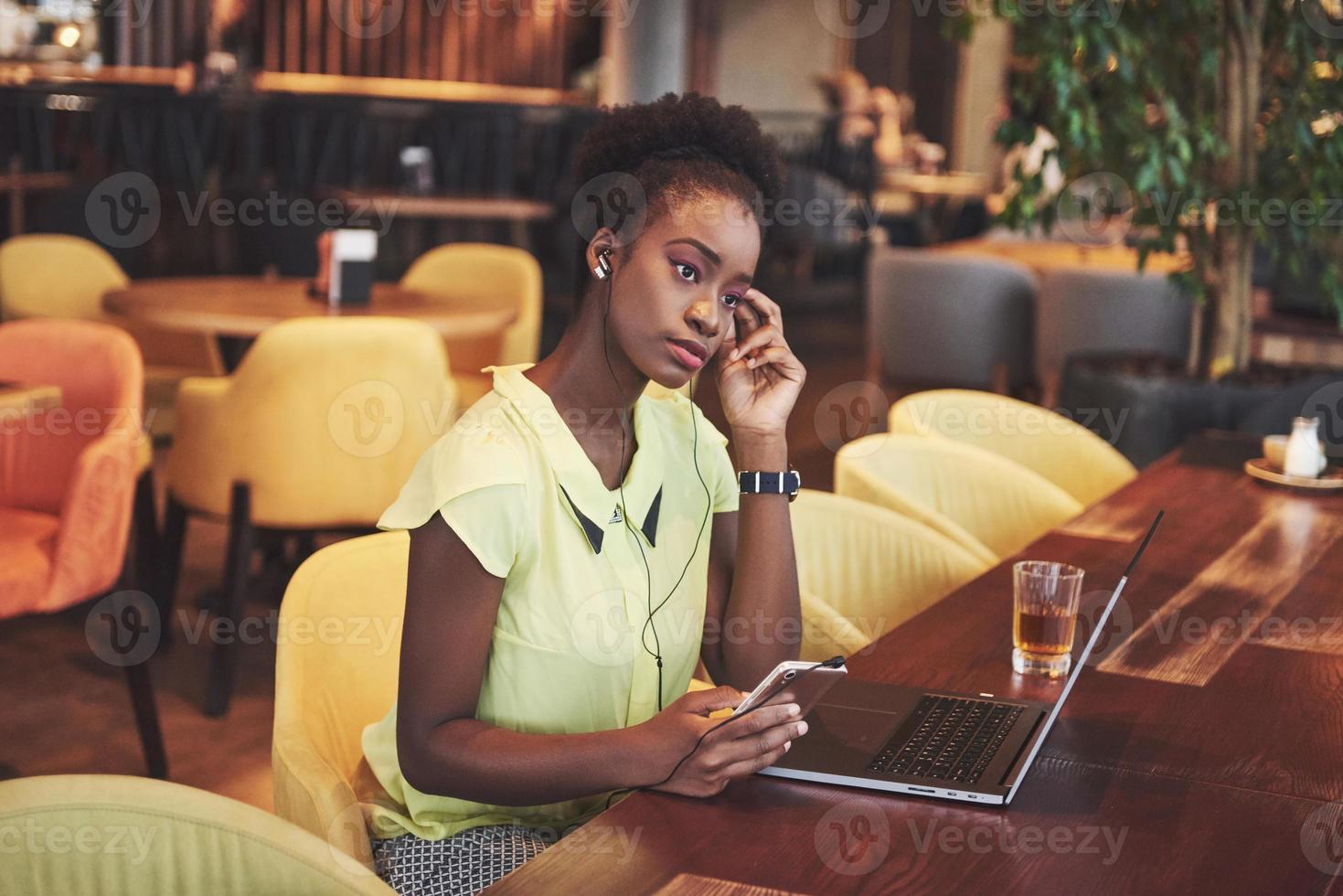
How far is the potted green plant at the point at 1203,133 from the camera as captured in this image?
12.4ft

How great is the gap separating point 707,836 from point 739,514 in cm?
53

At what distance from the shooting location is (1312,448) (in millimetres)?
2775

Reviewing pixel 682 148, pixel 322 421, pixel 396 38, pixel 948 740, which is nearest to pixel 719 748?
pixel 948 740

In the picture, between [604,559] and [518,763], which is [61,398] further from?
[518,763]

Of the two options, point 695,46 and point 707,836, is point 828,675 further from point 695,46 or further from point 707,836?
point 695,46

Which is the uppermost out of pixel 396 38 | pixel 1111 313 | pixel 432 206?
pixel 396 38

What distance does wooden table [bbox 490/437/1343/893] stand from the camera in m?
1.21

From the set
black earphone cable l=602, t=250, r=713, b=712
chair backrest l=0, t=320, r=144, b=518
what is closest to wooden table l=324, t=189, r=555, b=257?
chair backrest l=0, t=320, r=144, b=518

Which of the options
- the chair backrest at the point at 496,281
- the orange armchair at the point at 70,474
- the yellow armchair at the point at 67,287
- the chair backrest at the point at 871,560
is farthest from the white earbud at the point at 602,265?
the chair backrest at the point at 496,281

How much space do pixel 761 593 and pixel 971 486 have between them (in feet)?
4.21

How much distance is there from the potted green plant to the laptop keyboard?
8.34 ft

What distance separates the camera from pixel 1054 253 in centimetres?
723

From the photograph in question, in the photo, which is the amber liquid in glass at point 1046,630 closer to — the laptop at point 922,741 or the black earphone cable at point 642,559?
the laptop at point 922,741

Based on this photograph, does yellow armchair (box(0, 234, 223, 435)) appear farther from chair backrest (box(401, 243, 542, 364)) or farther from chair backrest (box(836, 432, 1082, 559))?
chair backrest (box(836, 432, 1082, 559))
